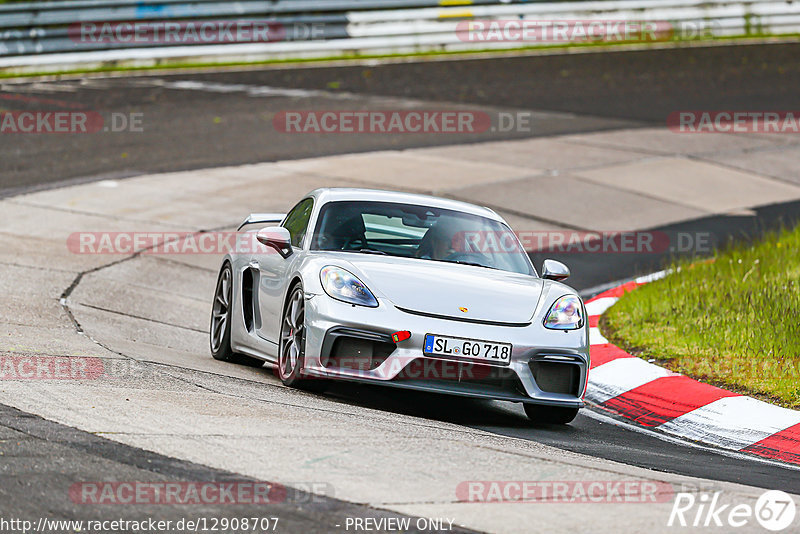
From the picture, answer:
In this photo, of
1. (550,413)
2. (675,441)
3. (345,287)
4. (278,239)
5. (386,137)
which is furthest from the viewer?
(386,137)

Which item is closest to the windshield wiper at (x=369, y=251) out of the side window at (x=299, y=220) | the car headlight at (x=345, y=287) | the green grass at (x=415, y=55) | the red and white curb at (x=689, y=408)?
the side window at (x=299, y=220)

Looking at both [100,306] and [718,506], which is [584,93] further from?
[718,506]

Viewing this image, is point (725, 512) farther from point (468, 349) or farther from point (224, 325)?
point (224, 325)

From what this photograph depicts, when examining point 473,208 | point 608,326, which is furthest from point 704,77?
point 473,208

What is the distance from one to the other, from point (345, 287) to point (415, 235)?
46.8 inches

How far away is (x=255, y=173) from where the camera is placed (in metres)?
16.6

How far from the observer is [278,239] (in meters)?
7.96

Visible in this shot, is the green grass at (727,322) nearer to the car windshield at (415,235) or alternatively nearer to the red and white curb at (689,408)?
the red and white curb at (689,408)

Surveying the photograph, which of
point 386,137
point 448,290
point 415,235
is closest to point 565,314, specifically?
point 448,290

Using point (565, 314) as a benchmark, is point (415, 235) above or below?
above

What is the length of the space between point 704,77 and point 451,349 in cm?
2014

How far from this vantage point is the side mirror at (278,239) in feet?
26.1

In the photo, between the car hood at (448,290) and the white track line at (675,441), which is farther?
the car hood at (448,290)

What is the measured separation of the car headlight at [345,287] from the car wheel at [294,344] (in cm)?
17
